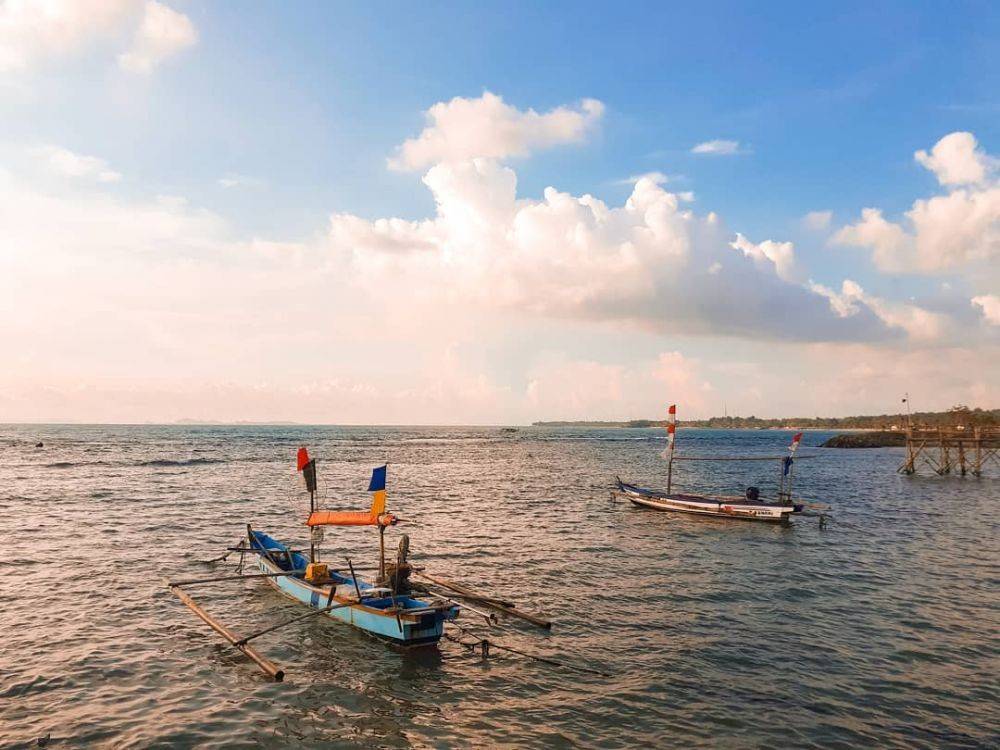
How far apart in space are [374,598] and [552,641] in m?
5.73

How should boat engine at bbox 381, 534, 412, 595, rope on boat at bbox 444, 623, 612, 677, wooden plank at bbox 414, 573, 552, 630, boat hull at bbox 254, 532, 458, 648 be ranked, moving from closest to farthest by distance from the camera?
rope on boat at bbox 444, 623, 612, 677, boat hull at bbox 254, 532, 458, 648, boat engine at bbox 381, 534, 412, 595, wooden plank at bbox 414, 573, 552, 630

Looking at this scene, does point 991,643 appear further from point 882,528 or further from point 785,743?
point 882,528

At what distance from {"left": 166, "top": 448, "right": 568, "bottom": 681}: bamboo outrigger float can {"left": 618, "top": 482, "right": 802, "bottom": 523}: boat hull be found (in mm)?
25458

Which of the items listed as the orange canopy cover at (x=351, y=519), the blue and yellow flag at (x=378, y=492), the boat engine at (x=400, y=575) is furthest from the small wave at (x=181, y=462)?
the boat engine at (x=400, y=575)

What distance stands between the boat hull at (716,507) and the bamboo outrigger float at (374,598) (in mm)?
25458

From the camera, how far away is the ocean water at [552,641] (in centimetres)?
1396

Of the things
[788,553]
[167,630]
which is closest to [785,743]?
[167,630]

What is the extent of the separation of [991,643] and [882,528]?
21749 mm

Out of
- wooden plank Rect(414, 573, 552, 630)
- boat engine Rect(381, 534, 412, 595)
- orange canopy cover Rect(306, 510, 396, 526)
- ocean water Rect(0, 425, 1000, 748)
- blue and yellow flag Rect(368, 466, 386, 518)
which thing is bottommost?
ocean water Rect(0, 425, 1000, 748)

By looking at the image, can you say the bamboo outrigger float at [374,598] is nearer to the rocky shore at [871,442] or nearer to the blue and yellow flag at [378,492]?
the blue and yellow flag at [378,492]

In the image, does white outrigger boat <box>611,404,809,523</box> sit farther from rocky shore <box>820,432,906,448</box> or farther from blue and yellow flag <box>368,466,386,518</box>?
rocky shore <box>820,432,906,448</box>

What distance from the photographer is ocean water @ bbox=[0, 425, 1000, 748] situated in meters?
14.0

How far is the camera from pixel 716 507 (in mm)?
43000

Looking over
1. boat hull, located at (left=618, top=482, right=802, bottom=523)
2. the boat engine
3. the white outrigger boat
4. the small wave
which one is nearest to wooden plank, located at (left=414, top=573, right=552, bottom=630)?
the boat engine
